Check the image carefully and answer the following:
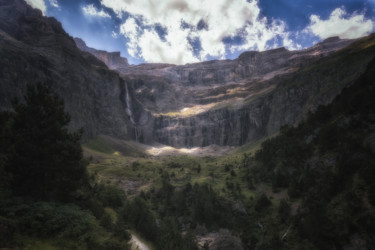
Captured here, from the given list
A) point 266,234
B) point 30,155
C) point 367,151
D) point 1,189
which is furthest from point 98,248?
point 367,151

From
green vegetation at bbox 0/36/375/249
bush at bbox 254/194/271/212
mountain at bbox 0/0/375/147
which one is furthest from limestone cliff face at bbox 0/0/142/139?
bush at bbox 254/194/271/212

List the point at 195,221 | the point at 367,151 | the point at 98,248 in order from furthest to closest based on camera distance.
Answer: the point at 195,221, the point at 367,151, the point at 98,248

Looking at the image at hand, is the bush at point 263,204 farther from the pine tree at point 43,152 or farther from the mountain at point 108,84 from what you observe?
the mountain at point 108,84

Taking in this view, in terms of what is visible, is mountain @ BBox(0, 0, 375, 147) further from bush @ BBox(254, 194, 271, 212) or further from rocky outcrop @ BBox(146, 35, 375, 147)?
bush @ BBox(254, 194, 271, 212)

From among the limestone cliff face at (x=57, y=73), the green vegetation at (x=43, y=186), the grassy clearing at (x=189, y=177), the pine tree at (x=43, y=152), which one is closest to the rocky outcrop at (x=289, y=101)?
the grassy clearing at (x=189, y=177)

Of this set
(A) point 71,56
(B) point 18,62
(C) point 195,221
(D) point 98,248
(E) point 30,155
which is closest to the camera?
(D) point 98,248

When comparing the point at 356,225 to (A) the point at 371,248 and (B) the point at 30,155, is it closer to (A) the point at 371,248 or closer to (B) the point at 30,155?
(A) the point at 371,248

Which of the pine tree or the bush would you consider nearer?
the pine tree
